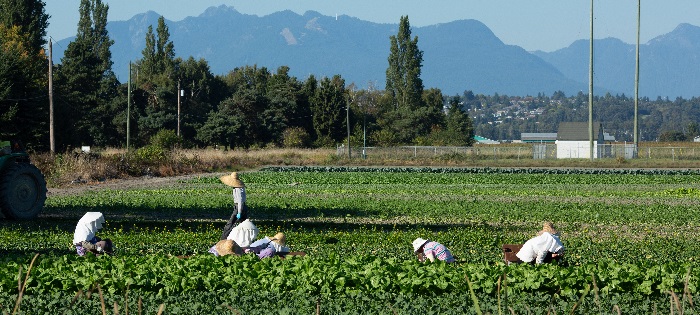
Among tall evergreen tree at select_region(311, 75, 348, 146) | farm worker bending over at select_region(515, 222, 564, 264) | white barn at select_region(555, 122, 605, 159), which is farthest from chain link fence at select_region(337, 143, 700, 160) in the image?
farm worker bending over at select_region(515, 222, 564, 264)

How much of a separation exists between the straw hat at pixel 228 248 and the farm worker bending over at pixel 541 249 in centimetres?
431

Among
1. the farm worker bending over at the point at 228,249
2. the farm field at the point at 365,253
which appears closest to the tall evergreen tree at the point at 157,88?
the farm field at the point at 365,253

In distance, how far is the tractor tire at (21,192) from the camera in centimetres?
2409

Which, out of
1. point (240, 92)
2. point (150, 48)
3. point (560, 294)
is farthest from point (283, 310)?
point (150, 48)

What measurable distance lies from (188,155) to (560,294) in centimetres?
5516

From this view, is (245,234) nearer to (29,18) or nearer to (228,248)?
(228,248)

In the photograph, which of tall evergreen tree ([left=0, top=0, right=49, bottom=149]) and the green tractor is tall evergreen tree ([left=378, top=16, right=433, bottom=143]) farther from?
the green tractor

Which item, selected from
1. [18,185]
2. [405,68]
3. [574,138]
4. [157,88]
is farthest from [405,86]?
[18,185]

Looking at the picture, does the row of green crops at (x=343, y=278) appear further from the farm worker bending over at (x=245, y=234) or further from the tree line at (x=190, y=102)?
the tree line at (x=190, y=102)

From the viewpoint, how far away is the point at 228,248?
15453mm

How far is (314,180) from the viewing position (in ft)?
169

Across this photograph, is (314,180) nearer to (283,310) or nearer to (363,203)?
(363,203)

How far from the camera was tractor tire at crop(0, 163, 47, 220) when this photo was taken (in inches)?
949

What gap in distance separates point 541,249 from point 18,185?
46.5 ft
